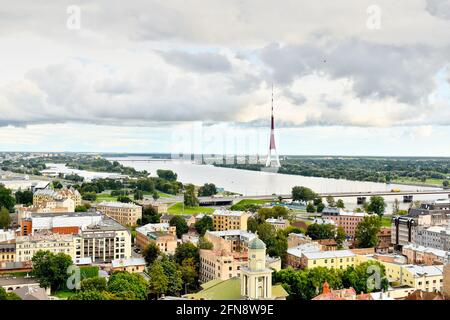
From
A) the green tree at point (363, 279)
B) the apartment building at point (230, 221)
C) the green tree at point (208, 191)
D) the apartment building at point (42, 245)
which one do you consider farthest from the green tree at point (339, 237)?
the green tree at point (208, 191)

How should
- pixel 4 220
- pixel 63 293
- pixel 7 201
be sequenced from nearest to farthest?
pixel 63 293 → pixel 4 220 → pixel 7 201

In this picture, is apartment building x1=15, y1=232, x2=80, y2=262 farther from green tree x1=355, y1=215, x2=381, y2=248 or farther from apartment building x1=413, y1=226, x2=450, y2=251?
apartment building x1=413, y1=226, x2=450, y2=251

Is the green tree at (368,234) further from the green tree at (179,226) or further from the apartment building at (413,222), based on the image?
the green tree at (179,226)

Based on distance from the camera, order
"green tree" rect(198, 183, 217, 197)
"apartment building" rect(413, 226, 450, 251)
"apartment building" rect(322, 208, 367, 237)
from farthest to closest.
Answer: "green tree" rect(198, 183, 217, 197) < "apartment building" rect(322, 208, 367, 237) < "apartment building" rect(413, 226, 450, 251)

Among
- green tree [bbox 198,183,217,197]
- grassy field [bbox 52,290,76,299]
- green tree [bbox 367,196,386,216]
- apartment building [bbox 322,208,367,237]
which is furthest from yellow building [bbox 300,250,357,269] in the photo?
green tree [bbox 198,183,217,197]

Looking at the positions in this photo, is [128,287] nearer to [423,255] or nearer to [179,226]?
[423,255]

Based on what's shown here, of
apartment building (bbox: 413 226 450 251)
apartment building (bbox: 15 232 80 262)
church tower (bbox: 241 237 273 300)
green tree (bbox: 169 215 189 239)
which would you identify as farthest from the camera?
green tree (bbox: 169 215 189 239)

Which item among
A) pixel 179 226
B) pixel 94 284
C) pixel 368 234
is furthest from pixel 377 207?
pixel 94 284

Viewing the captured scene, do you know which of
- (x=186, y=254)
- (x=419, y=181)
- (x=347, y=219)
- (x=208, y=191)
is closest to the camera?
(x=186, y=254)
